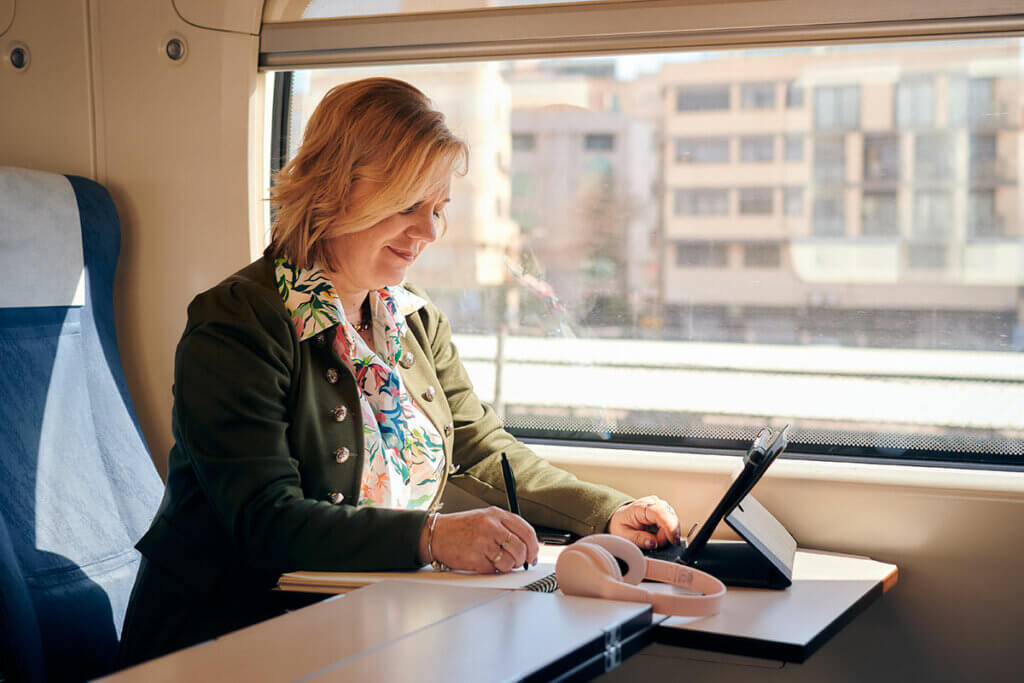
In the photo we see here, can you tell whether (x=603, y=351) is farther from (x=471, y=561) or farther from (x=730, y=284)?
(x=471, y=561)

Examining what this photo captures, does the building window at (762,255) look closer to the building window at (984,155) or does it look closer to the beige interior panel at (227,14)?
the building window at (984,155)

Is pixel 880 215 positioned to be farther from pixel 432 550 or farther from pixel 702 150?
pixel 432 550

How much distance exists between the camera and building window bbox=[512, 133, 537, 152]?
2.32 m

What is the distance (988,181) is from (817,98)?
1.24 feet

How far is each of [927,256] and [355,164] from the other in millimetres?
1170

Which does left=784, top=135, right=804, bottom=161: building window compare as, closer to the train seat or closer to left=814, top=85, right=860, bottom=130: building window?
A: left=814, top=85, right=860, bottom=130: building window

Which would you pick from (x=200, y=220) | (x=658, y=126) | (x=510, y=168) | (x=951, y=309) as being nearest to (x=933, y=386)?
(x=951, y=309)

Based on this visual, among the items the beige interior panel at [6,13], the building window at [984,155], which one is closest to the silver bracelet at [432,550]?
the building window at [984,155]

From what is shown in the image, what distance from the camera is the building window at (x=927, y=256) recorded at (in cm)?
204

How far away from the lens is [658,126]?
2.19 m

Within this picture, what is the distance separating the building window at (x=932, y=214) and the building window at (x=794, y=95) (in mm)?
305

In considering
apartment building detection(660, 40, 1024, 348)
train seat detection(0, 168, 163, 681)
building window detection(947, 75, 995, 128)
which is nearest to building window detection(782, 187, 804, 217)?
apartment building detection(660, 40, 1024, 348)

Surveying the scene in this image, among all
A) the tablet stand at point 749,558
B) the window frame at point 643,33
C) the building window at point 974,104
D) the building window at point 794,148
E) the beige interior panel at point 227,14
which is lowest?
the tablet stand at point 749,558

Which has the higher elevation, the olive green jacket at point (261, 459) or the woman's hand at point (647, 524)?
the olive green jacket at point (261, 459)
